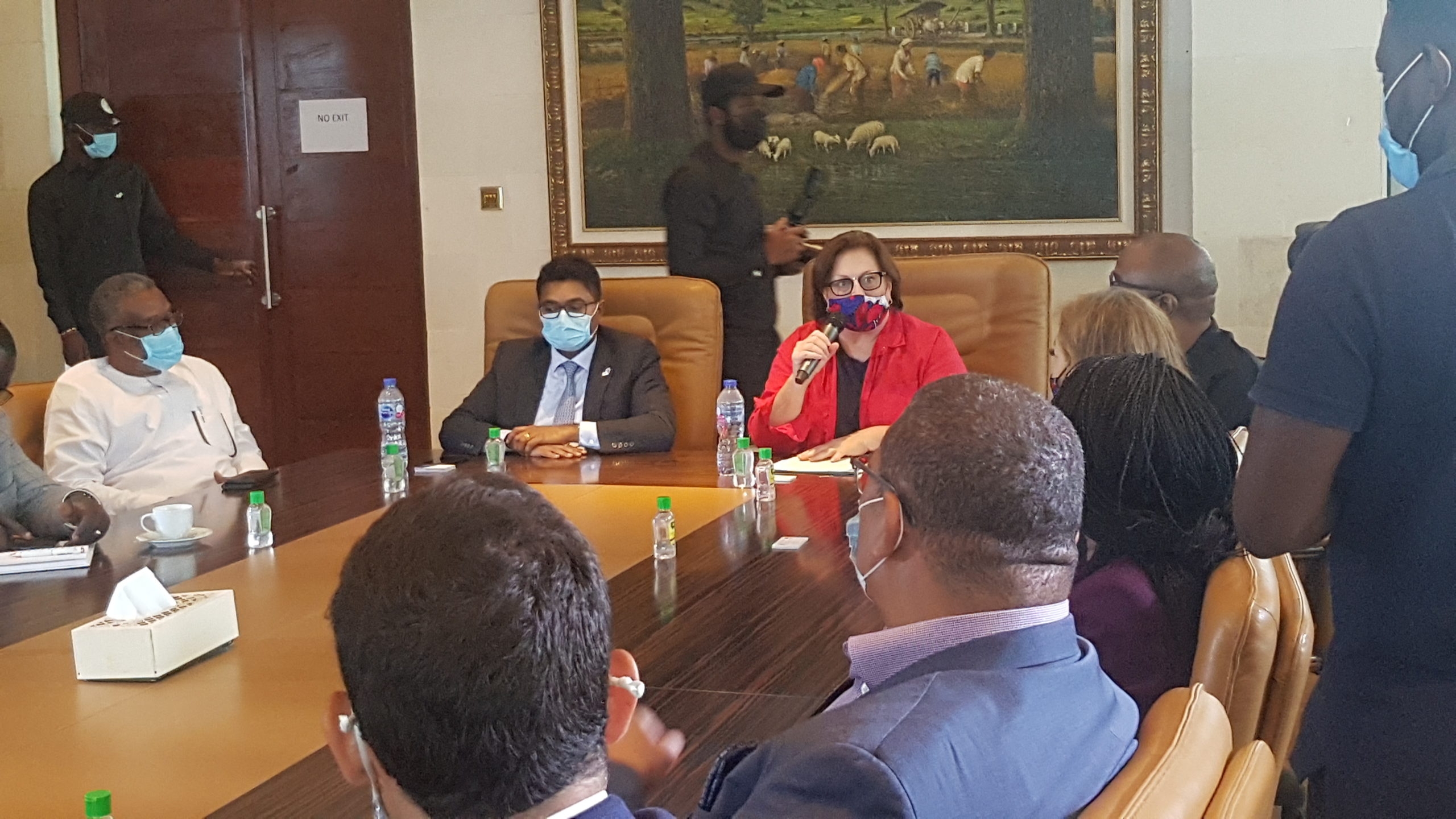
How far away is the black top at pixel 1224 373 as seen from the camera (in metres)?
3.06

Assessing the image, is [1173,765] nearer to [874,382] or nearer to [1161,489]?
[1161,489]

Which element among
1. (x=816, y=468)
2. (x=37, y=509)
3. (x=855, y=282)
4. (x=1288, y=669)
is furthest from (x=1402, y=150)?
(x=37, y=509)

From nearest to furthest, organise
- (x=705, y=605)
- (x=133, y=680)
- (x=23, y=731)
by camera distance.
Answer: (x=23, y=731)
(x=133, y=680)
(x=705, y=605)

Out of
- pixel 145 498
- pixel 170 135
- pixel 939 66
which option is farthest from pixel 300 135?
pixel 145 498

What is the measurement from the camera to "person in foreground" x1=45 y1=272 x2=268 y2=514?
3.54 metres

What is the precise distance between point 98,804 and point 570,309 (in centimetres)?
269

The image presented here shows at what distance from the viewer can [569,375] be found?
404 cm

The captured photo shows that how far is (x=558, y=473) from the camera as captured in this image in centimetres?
345

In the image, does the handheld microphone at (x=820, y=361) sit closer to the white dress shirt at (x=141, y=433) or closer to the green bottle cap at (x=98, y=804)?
the white dress shirt at (x=141, y=433)

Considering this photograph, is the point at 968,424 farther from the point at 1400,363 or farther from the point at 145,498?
the point at 145,498

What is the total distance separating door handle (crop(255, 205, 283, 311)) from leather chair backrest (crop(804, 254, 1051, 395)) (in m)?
3.08

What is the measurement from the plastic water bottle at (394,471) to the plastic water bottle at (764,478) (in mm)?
824

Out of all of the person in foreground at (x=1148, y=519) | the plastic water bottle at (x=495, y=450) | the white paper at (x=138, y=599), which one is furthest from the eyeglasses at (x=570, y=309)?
the person in foreground at (x=1148, y=519)

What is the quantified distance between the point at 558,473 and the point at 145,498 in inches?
38.1
